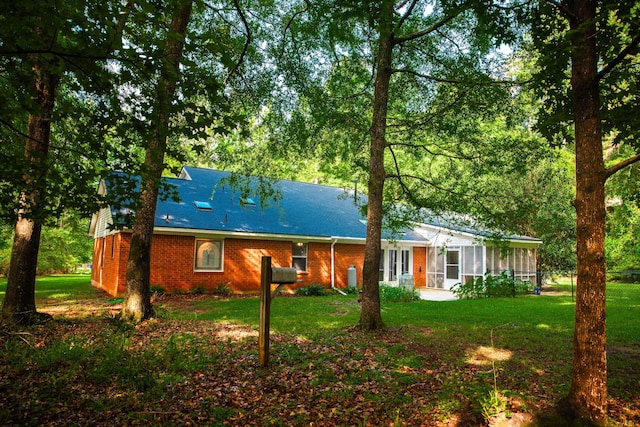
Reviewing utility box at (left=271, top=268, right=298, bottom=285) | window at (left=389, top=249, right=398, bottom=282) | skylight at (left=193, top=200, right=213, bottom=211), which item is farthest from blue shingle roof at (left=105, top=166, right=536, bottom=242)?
utility box at (left=271, top=268, right=298, bottom=285)

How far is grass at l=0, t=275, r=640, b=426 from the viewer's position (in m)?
4.33

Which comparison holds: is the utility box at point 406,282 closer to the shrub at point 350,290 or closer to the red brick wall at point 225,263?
the shrub at point 350,290

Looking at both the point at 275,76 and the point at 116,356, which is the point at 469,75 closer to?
the point at 275,76

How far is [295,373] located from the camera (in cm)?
566

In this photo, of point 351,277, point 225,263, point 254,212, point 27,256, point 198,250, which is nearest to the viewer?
point 27,256

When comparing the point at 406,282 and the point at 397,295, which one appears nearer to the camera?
the point at 397,295

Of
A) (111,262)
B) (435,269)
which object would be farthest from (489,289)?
(111,262)

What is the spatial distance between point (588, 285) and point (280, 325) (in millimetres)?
6511

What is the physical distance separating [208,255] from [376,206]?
995 cm

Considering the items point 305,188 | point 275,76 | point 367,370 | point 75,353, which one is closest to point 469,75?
point 275,76

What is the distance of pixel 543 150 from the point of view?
911 centimetres

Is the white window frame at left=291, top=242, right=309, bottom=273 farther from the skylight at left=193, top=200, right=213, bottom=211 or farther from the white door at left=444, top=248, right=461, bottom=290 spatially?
the white door at left=444, top=248, right=461, bottom=290

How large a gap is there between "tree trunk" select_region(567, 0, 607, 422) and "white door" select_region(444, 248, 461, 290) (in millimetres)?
17338

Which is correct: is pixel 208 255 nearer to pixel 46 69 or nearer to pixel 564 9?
pixel 46 69
